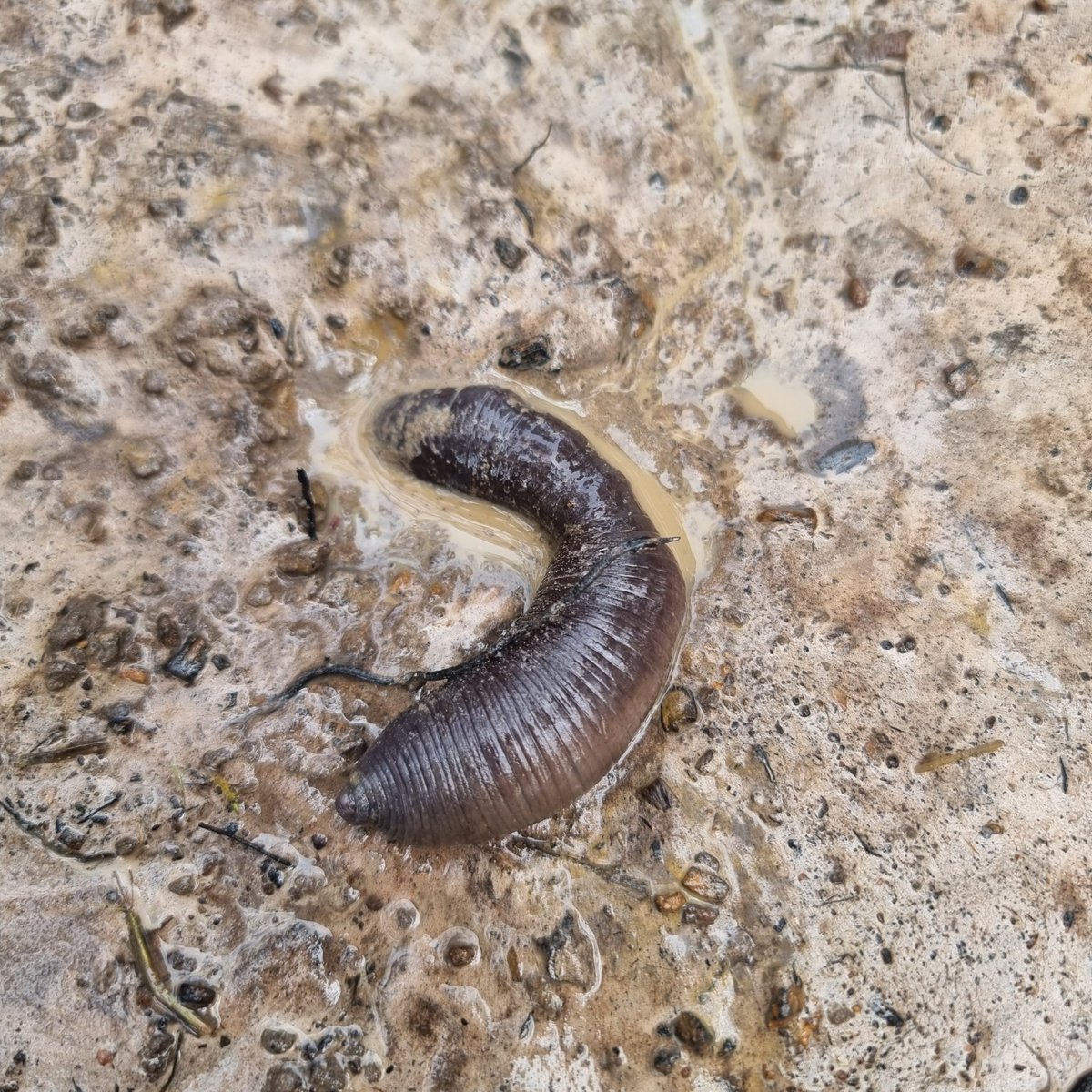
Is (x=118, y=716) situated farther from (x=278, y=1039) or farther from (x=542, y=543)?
(x=542, y=543)

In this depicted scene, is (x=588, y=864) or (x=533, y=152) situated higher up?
(x=533, y=152)

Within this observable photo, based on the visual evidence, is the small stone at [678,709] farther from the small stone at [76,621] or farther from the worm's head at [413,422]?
the small stone at [76,621]

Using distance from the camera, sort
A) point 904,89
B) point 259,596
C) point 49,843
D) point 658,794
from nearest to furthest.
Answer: point 49,843
point 658,794
point 259,596
point 904,89

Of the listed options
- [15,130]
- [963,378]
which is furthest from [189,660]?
[963,378]

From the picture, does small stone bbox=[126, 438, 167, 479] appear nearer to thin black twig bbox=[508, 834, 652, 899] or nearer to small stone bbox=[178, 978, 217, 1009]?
small stone bbox=[178, 978, 217, 1009]

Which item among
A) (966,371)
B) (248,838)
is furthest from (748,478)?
(248,838)

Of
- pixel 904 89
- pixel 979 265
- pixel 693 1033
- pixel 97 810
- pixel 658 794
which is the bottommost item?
pixel 97 810

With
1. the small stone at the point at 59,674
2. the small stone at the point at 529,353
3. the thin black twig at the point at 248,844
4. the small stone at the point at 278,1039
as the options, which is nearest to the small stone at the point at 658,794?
the thin black twig at the point at 248,844

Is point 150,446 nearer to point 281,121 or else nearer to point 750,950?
point 281,121
